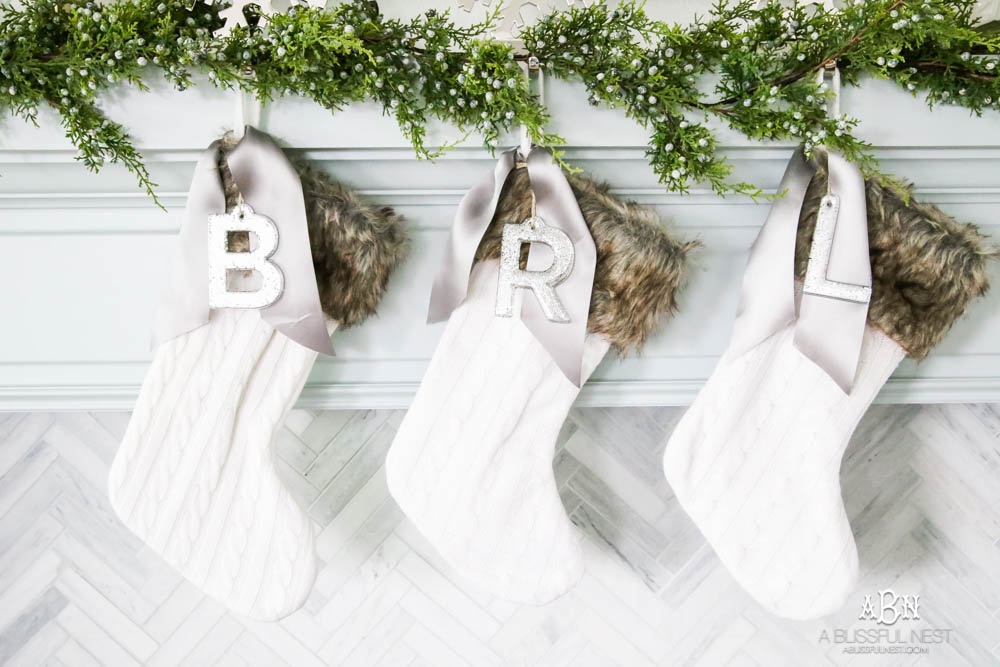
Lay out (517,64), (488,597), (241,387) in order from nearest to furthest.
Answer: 1. (517,64)
2. (241,387)
3. (488,597)

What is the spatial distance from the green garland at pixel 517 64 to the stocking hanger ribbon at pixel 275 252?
0.07 m

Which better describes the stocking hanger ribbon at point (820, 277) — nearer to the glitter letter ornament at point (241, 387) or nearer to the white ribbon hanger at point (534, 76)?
the white ribbon hanger at point (534, 76)

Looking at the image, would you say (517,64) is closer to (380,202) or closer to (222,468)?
(380,202)

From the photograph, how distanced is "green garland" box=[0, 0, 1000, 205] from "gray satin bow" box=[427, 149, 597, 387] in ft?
0.18

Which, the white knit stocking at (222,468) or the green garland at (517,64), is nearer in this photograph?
the green garland at (517,64)

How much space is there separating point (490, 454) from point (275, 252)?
37 cm

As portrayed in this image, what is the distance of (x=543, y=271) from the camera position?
0.87m

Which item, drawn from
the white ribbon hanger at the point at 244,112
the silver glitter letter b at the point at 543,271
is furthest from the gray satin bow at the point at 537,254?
the white ribbon hanger at the point at 244,112

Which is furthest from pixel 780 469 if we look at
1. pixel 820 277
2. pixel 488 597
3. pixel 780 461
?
pixel 488 597

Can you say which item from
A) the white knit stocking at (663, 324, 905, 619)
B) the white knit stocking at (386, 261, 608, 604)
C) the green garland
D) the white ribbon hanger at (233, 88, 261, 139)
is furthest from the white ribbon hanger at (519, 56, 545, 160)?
the white knit stocking at (663, 324, 905, 619)

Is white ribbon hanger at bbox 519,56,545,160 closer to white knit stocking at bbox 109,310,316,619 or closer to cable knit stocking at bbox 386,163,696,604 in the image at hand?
cable knit stocking at bbox 386,163,696,604

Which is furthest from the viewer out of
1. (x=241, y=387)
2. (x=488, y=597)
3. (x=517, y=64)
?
(x=488, y=597)

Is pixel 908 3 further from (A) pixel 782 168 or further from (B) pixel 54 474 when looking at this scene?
(B) pixel 54 474

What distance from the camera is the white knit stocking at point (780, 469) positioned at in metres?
0.94
